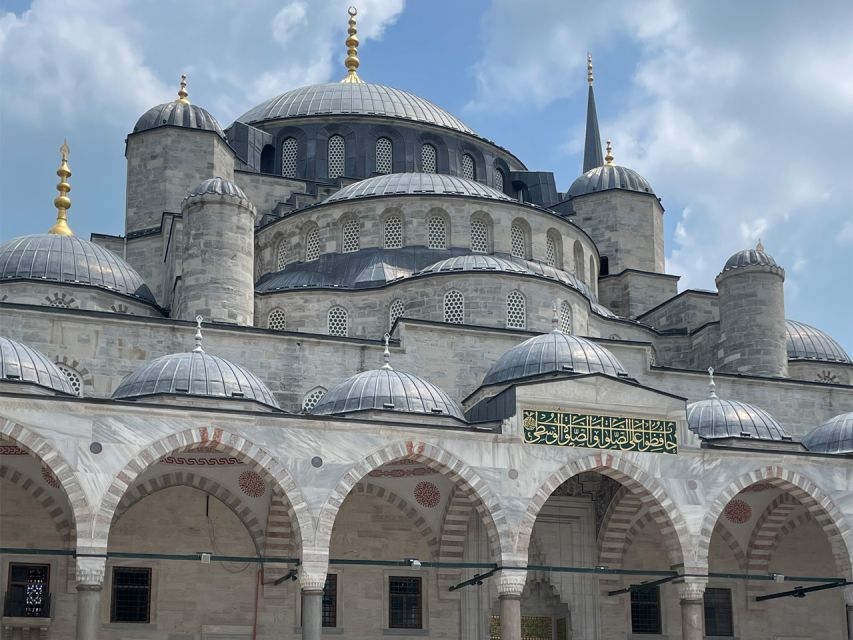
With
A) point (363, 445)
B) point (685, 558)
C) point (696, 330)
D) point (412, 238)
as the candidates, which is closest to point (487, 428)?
point (363, 445)

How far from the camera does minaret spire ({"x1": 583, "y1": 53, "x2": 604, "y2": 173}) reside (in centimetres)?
4016

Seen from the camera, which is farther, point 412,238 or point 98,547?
point 412,238

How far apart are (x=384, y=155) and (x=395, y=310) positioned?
26.9 feet

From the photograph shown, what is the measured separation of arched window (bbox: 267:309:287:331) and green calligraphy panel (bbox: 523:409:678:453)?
595 centimetres

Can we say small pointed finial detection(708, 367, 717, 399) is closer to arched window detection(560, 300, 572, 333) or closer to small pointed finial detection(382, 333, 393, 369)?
arched window detection(560, 300, 572, 333)

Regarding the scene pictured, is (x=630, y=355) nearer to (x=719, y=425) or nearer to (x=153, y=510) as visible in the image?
(x=719, y=425)

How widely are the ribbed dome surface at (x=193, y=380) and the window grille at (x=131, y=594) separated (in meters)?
2.77

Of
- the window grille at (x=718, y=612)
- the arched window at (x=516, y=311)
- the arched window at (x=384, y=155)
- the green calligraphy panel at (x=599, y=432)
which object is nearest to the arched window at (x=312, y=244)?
the arched window at (x=516, y=311)

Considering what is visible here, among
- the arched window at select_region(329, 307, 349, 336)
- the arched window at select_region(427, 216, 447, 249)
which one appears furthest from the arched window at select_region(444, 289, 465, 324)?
the arched window at select_region(427, 216, 447, 249)

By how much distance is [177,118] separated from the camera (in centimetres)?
2688

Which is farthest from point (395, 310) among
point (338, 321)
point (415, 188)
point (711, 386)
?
point (711, 386)

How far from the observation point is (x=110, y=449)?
16594mm

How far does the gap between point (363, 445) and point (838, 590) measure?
9691 mm

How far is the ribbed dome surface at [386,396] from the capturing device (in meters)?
18.7
